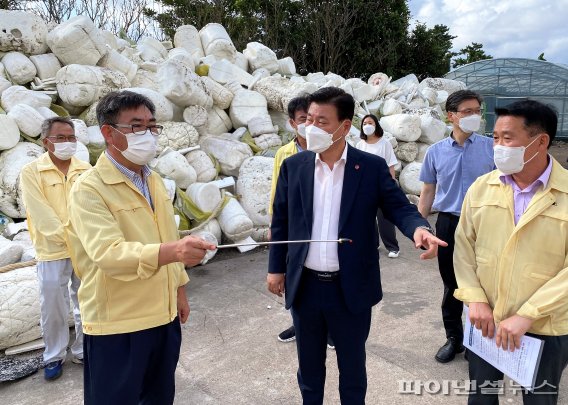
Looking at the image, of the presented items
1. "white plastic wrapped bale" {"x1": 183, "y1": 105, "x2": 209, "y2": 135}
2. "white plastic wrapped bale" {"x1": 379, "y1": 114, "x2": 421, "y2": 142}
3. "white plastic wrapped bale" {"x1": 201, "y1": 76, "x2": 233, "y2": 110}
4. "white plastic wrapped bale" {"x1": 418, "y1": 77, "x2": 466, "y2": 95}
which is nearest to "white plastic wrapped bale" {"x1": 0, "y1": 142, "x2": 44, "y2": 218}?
"white plastic wrapped bale" {"x1": 183, "y1": 105, "x2": 209, "y2": 135}

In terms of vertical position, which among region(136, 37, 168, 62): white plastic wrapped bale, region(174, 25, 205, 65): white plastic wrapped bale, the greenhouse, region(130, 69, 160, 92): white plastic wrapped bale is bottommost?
region(130, 69, 160, 92): white plastic wrapped bale

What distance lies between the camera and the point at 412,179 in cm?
740

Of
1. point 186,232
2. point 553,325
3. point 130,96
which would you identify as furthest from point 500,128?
point 186,232

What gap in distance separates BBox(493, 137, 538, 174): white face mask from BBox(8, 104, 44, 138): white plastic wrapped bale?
188 inches

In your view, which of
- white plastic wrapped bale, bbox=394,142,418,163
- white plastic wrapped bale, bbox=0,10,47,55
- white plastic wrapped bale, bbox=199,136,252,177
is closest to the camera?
white plastic wrapped bale, bbox=0,10,47,55

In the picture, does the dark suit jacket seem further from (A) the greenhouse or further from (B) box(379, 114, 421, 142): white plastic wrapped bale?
(A) the greenhouse

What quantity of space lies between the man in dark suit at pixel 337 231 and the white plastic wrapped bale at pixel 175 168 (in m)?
3.32

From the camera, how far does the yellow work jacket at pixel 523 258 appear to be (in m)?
1.67

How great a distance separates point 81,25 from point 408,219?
5875 millimetres

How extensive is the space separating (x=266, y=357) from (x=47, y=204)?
1.87 m

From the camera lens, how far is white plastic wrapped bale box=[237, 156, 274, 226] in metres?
5.68

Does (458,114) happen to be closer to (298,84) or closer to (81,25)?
(298,84)

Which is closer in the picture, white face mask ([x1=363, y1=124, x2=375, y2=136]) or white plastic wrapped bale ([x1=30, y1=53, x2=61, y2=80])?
white face mask ([x1=363, y1=124, x2=375, y2=136])

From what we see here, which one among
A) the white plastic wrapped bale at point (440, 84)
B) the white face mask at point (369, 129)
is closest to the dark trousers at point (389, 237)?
the white face mask at point (369, 129)
